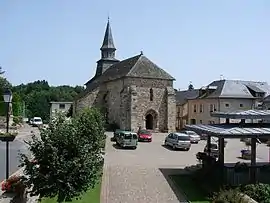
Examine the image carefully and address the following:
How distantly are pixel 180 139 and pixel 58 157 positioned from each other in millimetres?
23699

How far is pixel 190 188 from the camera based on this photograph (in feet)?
62.1

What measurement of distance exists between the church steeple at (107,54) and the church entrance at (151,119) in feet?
66.9

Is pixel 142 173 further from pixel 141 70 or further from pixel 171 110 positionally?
pixel 141 70

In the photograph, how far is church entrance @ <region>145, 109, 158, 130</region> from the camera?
2170 inches

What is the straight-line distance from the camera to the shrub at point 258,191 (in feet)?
51.9

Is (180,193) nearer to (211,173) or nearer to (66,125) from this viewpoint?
(211,173)

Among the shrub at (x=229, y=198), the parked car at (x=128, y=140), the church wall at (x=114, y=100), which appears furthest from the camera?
the church wall at (x=114, y=100)

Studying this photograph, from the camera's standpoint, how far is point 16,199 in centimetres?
1425

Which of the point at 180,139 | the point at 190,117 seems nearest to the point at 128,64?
the point at 190,117

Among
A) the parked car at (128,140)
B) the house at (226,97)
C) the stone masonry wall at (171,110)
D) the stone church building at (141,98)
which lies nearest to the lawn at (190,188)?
the parked car at (128,140)

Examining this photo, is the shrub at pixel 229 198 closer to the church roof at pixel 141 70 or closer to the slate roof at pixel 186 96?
the church roof at pixel 141 70

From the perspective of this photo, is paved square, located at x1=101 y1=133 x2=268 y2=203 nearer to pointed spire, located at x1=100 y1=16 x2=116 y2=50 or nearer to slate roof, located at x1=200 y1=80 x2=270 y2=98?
slate roof, located at x1=200 y1=80 x2=270 y2=98

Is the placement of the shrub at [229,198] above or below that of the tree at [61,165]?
below

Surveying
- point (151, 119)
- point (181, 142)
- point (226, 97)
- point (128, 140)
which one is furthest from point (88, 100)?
point (181, 142)
